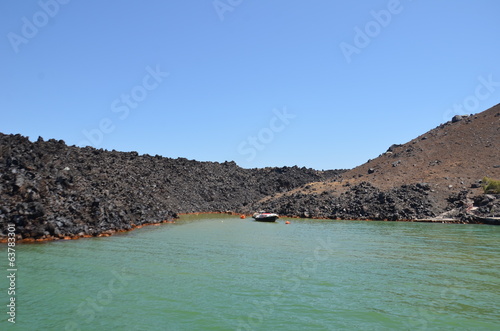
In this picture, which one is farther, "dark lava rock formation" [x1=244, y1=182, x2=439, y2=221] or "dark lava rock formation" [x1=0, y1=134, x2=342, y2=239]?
"dark lava rock formation" [x1=244, y1=182, x2=439, y2=221]

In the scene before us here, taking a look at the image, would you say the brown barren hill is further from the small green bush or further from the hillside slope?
the small green bush

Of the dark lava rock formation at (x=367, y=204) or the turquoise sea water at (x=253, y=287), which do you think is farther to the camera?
the dark lava rock formation at (x=367, y=204)

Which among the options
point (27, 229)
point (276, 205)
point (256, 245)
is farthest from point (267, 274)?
point (276, 205)

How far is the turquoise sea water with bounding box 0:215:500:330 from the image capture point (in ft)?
44.0

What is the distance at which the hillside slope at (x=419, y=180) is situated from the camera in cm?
5797

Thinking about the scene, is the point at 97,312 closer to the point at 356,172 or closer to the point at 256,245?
the point at 256,245

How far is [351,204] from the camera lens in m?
63.8

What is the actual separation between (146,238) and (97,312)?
21346 mm
